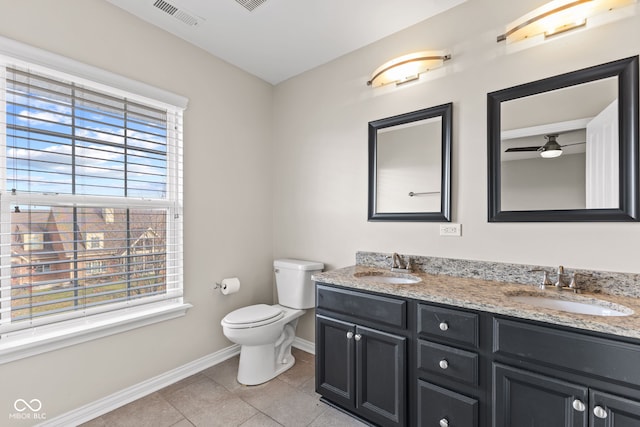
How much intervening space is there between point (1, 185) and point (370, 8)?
7.69 ft

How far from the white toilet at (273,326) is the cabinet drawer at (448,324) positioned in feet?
3.72

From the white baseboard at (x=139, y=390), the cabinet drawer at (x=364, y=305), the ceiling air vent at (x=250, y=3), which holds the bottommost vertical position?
the white baseboard at (x=139, y=390)

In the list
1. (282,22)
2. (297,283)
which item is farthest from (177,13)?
(297,283)

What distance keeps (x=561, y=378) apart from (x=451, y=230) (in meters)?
0.94

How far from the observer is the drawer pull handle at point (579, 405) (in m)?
1.06

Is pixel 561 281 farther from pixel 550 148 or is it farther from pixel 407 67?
pixel 407 67

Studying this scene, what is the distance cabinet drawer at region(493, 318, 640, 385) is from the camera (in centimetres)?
100

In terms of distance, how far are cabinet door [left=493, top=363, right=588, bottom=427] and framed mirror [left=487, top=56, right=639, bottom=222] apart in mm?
837

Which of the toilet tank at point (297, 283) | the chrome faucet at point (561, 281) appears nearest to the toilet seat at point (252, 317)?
the toilet tank at point (297, 283)

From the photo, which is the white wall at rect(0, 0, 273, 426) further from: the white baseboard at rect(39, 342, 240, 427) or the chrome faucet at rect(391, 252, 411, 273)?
the chrome faucet at rect(391, 252, 411, 273)

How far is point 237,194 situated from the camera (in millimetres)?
2613

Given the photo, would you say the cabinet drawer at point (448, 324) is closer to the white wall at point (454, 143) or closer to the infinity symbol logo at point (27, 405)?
the white wall at point (454, 143)

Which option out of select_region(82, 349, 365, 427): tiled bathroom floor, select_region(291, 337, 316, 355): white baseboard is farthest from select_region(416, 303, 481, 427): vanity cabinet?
select_region(291, 337, 316, 355): white baseboard

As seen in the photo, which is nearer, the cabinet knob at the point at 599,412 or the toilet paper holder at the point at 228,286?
the cabinet knob at the point at 599,412
